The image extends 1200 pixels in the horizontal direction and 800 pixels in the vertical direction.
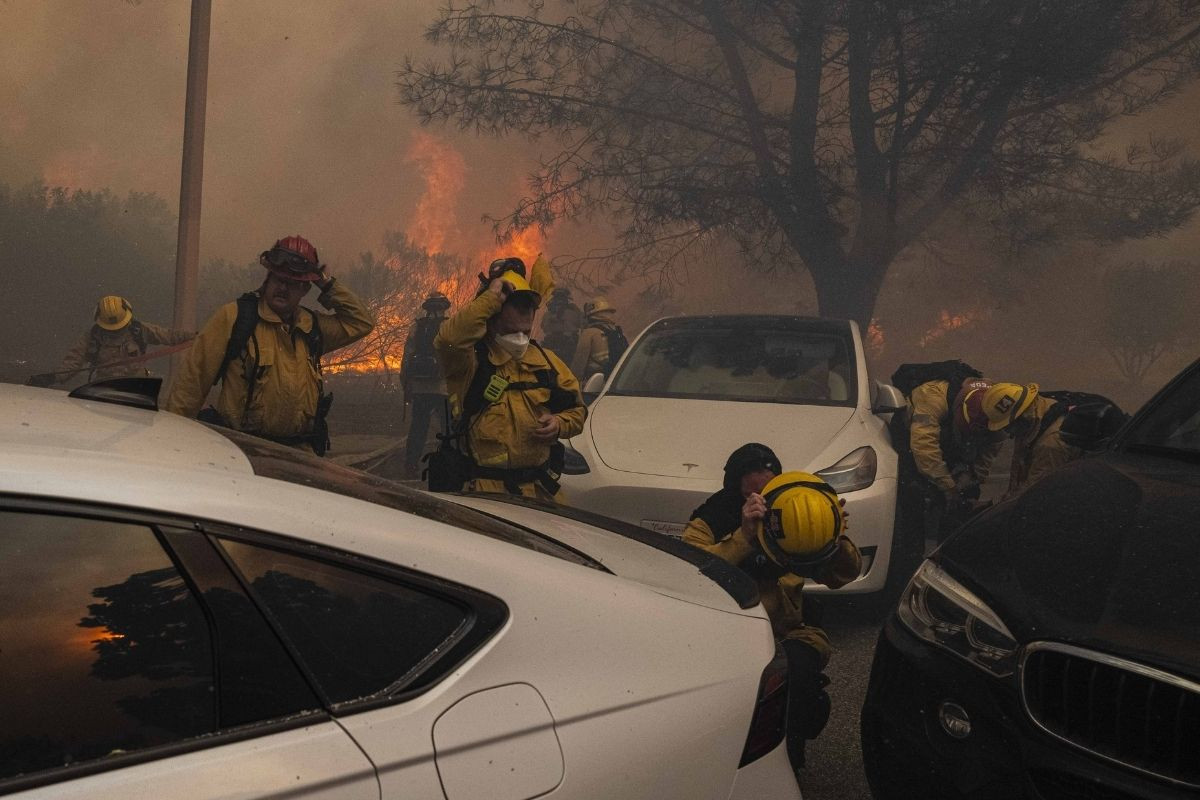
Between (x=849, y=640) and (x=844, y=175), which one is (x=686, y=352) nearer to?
(x=849, y=640)

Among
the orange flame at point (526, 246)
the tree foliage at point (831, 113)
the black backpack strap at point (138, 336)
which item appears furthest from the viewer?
the orange flame at point (526, 246)

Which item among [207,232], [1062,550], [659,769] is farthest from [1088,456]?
[207,232]

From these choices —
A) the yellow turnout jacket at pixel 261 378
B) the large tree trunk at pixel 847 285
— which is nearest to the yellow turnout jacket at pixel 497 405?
the yellow turnout jacket at pixel 261 378

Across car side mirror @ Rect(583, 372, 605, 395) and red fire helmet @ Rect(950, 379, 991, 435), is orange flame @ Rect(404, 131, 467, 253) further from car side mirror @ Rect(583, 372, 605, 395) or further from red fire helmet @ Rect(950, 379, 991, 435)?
red fire helmet @ Rect(950, 379, 991, 435)

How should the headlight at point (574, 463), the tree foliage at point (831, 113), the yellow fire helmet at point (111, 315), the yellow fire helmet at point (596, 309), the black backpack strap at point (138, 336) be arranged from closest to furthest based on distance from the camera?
the headlight at point (574, 463) → the yellow fire helmet at point (111, 315) → the black backpack strap at point (138, 336) → the yellow fire helmet at point (596, 309) → the tree foliage at point (831, 113)

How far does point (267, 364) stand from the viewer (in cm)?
423

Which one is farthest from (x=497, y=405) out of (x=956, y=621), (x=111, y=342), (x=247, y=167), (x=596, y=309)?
(x=247, y=167)

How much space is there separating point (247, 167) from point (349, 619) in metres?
18.9

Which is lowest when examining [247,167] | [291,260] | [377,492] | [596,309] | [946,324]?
[946,324]

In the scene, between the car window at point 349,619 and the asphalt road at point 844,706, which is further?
the asphalt road at point 844,706

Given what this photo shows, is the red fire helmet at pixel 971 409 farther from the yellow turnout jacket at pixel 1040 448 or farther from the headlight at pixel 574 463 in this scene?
the headlight at pixel 574 463

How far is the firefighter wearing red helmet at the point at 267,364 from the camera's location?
4172 millimetres

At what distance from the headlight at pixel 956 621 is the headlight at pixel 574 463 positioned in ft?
8.09

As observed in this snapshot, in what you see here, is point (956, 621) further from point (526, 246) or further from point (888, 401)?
point (526, 246)
